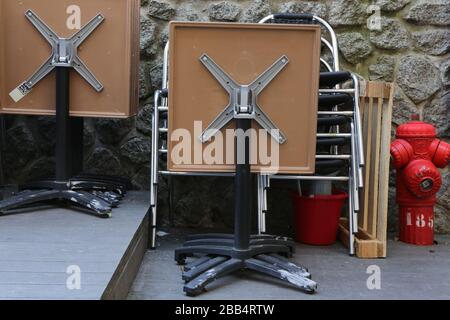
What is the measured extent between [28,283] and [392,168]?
2088 mm

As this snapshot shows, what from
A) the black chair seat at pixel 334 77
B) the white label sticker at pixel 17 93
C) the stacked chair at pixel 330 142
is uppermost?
the black chair seat at pixel 334 77

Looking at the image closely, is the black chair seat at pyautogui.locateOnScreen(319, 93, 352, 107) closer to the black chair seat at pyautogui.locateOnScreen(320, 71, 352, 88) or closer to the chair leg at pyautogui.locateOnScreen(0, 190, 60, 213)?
the black chair seat at pyautogui.locateOnScreen(320, 71, 352, 88)

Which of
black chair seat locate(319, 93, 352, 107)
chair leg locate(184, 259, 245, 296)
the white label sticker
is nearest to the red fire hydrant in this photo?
black chair seat locate(319, 93, 352, 107)

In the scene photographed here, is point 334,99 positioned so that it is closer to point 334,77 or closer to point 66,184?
point 334,77

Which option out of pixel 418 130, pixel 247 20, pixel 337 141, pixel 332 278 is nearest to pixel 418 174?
pixel 418 130

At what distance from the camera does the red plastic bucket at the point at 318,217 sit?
2.80m

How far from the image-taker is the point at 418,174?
278cm

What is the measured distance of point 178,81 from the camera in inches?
85.0

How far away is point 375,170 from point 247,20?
1128mm

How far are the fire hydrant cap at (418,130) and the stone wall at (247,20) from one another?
Result: 25cm

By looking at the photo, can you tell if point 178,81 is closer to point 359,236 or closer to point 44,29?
point 44,29

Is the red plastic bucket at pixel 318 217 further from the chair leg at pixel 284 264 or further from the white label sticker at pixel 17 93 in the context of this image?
the white label sticker at pixel 17 93

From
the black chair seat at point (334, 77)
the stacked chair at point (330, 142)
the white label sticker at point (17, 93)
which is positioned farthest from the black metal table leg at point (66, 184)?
the black chair seat at point (334, 77)

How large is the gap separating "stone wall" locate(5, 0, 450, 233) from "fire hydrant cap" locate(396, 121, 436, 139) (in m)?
0.25
